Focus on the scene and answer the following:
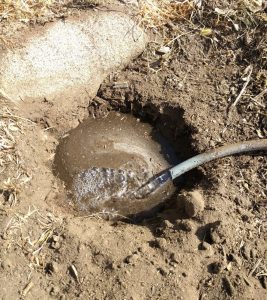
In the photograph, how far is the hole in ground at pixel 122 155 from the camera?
12.7 feet

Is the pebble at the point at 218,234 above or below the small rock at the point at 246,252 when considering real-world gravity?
above

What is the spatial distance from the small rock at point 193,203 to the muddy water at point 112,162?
1.22 ft

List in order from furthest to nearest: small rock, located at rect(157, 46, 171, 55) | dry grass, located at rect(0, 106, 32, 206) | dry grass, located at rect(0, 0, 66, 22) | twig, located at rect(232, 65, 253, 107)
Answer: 1. small rock, located at rect(157, 46, 171, 55)
2. dry grass, located at rect(0, 0, 66, 22)
3. twig, located at rect(232, 65, 253, 107)
4. dry grass, located at rect(0, 106, 32, 206)

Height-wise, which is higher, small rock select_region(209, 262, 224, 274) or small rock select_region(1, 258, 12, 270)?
small rock select_region(209, 262, 224, 274)

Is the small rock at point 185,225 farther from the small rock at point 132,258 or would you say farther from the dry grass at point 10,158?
the dry grass at point 10,158

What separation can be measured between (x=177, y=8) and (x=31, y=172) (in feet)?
6.85

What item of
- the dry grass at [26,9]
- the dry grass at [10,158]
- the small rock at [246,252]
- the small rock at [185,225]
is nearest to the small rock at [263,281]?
the small rock at [246,252]

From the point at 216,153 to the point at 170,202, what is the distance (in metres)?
0.54

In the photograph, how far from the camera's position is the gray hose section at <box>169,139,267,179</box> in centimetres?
380

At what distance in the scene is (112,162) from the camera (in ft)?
13.3

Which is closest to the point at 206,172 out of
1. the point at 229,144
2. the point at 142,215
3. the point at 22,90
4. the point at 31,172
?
the point at 229,144

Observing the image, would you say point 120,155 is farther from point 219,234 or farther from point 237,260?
point 237,260

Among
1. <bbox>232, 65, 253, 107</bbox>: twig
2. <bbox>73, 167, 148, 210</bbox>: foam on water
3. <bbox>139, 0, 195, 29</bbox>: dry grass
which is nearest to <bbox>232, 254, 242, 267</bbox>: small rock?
<bbox>73, 167, 148, 210</bbox>: foam on water

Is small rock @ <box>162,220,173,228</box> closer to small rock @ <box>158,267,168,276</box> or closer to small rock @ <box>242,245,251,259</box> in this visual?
small rock @ <box>158,267,168,276</box>
